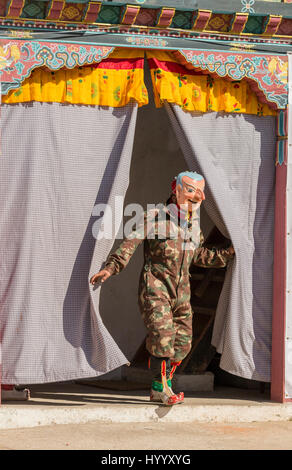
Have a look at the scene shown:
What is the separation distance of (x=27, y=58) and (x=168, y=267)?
1.90 metres

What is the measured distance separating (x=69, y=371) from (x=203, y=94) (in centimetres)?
239

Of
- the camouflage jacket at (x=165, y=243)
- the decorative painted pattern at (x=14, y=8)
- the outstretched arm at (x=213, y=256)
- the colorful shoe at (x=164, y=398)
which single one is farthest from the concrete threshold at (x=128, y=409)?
the decorative painted pattern at (x=14, y=8)

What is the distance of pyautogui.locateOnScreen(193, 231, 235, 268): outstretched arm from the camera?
7.93m

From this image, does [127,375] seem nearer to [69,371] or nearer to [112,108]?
[69,371]

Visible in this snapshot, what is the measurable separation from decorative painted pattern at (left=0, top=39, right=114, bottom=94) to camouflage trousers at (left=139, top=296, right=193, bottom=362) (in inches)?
74.6

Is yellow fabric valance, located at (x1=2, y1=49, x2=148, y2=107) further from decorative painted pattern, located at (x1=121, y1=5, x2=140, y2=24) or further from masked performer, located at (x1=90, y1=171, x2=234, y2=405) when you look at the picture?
masked performer, located at (x1=90, y1=171, x2=234, y2=405)

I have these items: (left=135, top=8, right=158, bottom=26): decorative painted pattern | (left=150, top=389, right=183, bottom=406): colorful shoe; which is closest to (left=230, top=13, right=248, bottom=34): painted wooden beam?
(left=135, top=8, right=158, bottom=26): decorative painted pattern

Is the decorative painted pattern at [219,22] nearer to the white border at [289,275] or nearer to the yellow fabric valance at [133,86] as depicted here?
the yellow fabric valance at [133,86]

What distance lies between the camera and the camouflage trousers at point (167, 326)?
760 cm

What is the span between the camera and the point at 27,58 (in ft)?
24.2

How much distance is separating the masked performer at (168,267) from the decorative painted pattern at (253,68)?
2.78 feet

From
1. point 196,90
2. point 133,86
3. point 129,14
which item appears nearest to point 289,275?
point 196,90

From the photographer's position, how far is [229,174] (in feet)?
26.3

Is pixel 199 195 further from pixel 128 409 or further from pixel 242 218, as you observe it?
pixel 128 409
